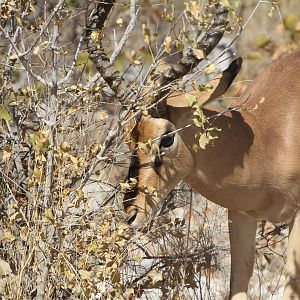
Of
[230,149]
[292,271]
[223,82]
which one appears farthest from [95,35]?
[292,271]

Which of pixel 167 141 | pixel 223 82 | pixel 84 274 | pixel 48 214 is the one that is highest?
pixel 223 82

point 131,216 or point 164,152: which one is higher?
point 164,152

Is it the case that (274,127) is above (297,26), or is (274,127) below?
below

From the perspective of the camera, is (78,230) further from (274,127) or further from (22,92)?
(274,127)

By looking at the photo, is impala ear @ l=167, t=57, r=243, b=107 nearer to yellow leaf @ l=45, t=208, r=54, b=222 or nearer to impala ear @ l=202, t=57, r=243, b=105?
impala ear @ l=202, t=57, r=243, b=105

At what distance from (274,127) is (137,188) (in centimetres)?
89

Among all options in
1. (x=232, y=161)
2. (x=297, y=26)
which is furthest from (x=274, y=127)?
(x=297, y=26)

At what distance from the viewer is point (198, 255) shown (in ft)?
17.0

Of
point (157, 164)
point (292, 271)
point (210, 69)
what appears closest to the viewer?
point (210, 69)

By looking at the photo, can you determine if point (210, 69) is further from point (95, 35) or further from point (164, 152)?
point (164, 152)

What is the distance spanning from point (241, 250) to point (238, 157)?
0.75 m

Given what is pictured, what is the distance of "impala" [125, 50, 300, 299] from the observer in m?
4.35

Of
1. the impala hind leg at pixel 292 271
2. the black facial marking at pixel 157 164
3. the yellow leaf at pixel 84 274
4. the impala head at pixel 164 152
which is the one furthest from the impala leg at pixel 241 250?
the yellow leaf at pixel 84 274

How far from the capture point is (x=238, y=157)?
4.66 m
